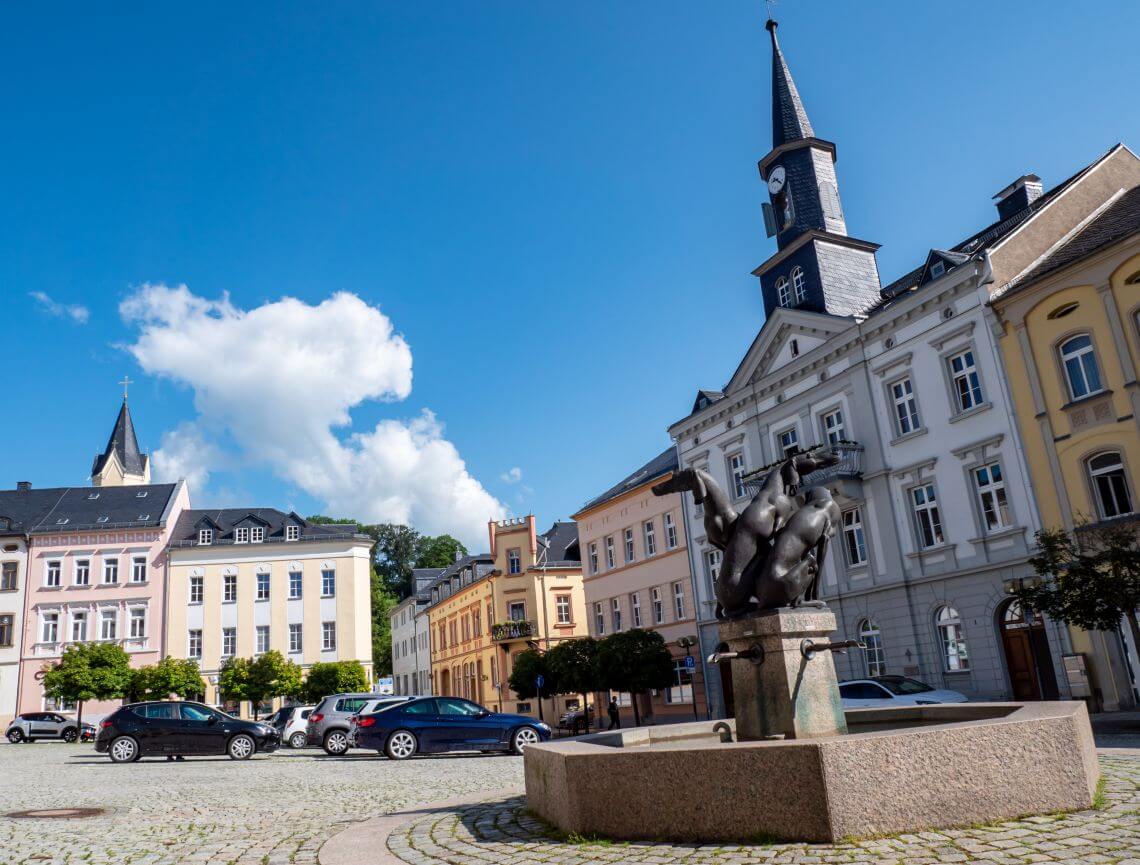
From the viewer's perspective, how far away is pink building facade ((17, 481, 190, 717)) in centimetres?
5122

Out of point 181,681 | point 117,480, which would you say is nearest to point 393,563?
point 117,480

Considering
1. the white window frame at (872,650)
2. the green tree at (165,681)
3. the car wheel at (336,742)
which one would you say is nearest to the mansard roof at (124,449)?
the green tree at (165,681)

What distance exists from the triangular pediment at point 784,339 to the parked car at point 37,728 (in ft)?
109

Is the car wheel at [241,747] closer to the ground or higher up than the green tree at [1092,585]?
closer to the ground

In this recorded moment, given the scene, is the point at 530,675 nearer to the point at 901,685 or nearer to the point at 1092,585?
the point at 901,685

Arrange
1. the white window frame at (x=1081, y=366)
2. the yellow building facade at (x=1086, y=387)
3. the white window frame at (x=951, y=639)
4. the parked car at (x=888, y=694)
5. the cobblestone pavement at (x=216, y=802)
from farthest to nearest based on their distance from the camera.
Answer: the white window frame at (x=951, y=639), the white window frame at (x=1081, y=366), the yellow building facade at (x=1086, y=387), the parked car at (x=888, y=694), the cobblestone pavement at (x=216, y=802)

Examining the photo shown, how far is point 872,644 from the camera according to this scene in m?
28.1

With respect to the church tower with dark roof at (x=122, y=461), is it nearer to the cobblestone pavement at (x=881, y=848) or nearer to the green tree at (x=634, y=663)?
the green tree at (x=634, y=663)

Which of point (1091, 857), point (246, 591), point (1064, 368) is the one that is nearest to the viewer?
point (1091, 857)

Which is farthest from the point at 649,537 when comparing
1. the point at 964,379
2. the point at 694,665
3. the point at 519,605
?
the point at 964,379

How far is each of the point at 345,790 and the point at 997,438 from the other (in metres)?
18.7

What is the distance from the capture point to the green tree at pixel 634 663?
110ft

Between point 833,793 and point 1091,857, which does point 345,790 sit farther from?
point 1091,857

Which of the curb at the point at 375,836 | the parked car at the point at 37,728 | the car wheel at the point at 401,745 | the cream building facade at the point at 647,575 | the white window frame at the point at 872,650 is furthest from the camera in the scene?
the parked car at the point at 37,728
